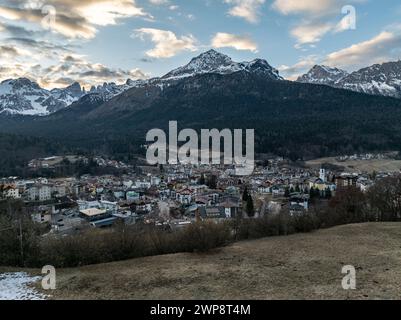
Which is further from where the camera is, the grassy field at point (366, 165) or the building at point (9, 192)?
the grassy field at point (366, 165)

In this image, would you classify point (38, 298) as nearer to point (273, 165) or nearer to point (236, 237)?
point (236, 237)

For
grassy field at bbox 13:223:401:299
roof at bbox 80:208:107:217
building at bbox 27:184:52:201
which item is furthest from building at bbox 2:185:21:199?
grassy field at bbox 13:223:401:299

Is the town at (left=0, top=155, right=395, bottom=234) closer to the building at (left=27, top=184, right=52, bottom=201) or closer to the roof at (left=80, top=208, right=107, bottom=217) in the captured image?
the building at (left=27, top=184, right=52, bottom=201)

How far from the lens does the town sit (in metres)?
49.1

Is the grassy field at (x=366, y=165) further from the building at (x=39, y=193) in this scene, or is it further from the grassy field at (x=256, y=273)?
the grassy field at (x=256, y=273)

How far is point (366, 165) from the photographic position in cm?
11331

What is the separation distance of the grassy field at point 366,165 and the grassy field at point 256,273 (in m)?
92.0

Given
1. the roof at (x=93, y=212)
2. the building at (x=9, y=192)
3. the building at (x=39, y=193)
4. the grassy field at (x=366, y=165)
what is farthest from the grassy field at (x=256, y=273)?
the grassy field at (x=366, y=165)

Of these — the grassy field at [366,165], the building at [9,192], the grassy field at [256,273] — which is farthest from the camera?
the grassy field at [366,165]

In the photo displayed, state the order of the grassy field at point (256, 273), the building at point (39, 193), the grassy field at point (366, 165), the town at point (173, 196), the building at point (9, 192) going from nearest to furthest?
the grassy field at point (256, 273) → the building at point (9, 192) → the town at point (173, 196) → the building at point (39, 193) → the grassy field at point (366, 165)

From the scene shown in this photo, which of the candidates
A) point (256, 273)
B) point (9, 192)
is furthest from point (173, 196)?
point (256, 273)

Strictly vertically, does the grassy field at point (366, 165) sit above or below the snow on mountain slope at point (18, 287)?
above

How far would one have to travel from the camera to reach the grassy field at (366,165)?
344ft
